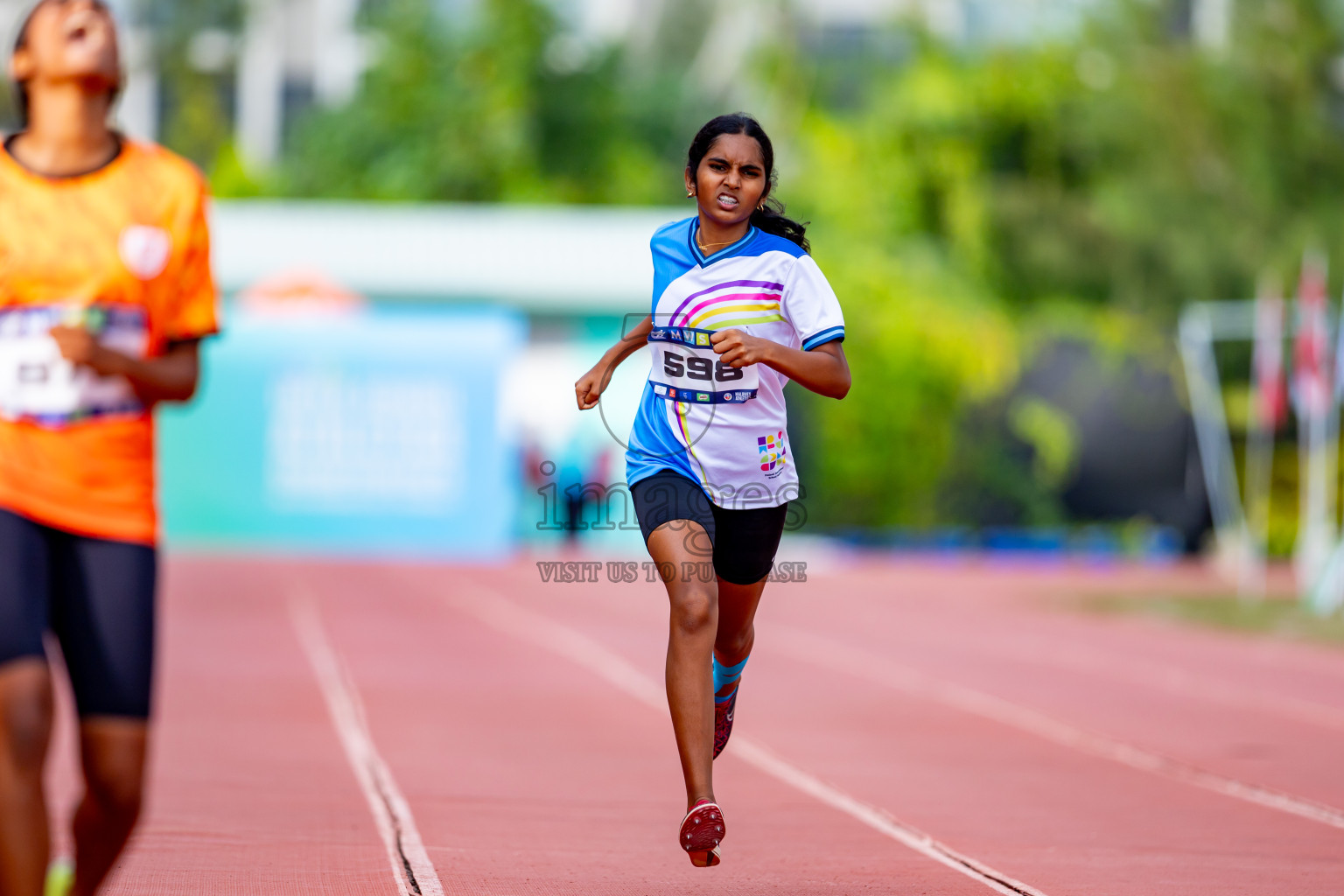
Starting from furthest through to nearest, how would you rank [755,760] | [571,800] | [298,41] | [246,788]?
[298,41]
[755,760]
[246,788]
[571,800]

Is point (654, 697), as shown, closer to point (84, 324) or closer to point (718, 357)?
point (718, 357)

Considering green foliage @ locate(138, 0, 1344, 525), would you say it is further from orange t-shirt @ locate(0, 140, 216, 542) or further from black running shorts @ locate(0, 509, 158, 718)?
black running shorts @ locate(0, 509, 158, 718)

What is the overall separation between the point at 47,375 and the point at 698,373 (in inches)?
73.6

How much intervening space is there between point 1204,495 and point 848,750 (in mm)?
22480

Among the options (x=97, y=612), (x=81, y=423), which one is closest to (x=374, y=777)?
(x=97, y=612)

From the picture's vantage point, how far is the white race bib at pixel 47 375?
3.58m

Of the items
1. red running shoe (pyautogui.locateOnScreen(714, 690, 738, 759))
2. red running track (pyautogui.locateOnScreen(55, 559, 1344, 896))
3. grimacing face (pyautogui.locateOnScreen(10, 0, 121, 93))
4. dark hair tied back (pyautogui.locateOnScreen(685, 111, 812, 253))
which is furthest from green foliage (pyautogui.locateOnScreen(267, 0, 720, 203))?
grimacing face (pyautogui.locateOnScreen(10, 0, 121, 93))

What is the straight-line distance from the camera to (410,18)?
55062mm

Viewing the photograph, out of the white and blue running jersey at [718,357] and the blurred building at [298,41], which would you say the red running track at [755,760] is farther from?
the blurred building at [298,41]

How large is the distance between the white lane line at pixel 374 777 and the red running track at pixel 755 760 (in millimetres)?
27

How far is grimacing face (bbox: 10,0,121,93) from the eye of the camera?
369 cm

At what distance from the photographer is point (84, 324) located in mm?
3598

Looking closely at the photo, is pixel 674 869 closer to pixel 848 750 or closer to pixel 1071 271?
pixel 848 750

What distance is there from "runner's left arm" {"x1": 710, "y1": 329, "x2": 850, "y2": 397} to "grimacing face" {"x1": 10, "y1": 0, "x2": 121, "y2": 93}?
1592 mm
